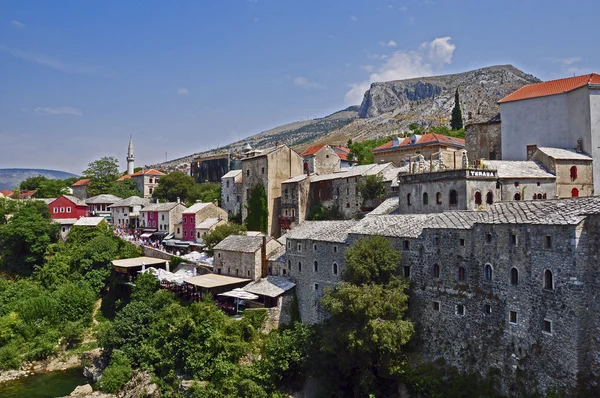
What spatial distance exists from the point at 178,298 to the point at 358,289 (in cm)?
2094

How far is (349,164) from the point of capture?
204 ft

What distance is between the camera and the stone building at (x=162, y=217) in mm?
62281

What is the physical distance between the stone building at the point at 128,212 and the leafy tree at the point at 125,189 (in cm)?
1083

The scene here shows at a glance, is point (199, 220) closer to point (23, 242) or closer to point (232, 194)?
point (232, 194)

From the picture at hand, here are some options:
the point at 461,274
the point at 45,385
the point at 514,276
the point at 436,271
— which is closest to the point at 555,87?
the point at 436,271

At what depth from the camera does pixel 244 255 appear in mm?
41000

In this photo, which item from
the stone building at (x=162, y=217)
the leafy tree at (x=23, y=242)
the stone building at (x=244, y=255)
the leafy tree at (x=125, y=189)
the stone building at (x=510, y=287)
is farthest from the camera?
the leafy tree at (x=125, y=189)

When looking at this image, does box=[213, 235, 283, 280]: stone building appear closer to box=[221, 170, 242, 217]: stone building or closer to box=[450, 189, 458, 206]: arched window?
box=[221, 170, 242, 217]: stone building

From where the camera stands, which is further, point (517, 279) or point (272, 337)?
point (272, 337)

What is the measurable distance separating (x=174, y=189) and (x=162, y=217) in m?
13.8

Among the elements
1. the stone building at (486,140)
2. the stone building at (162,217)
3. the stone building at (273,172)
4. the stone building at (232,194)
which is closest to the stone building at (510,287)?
the stone building at (486,140)

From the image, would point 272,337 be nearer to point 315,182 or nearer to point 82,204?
point 315,182

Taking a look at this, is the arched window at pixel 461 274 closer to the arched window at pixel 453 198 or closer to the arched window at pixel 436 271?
the arched window at pixel 436 271

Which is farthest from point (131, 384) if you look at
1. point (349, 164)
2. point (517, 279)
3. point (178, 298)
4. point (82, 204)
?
point (82, 204)
